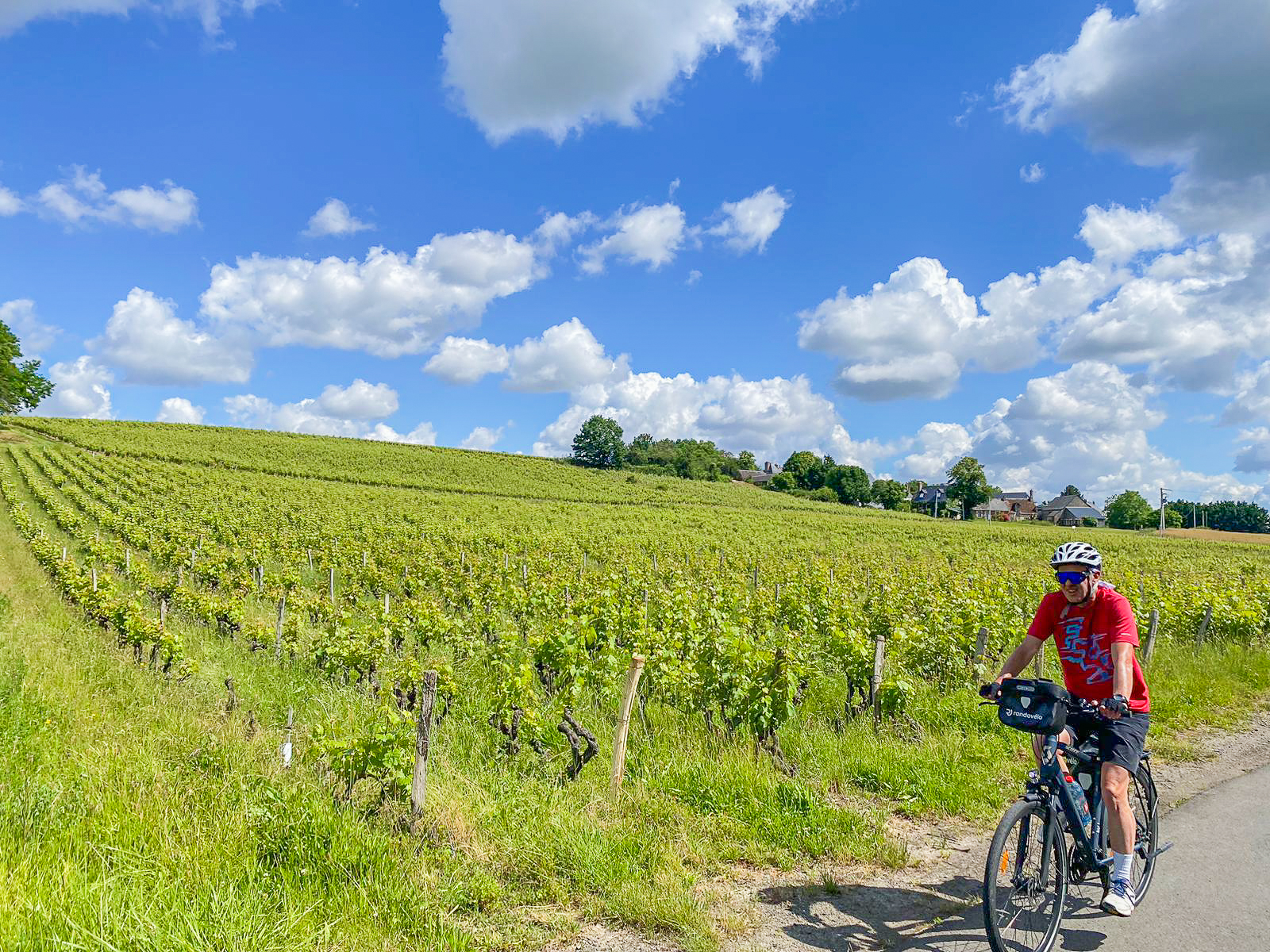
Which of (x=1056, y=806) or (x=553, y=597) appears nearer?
(x=1056, y=806)

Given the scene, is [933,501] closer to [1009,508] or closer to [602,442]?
[1009,508]

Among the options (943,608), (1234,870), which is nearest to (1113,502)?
(943,608)

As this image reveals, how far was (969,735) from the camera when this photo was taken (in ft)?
23.9

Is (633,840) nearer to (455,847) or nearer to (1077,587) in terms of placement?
(455,847)

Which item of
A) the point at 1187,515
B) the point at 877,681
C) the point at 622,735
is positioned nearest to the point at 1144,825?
the point at 877,681

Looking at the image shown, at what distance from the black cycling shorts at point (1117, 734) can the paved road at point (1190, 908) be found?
857 mm

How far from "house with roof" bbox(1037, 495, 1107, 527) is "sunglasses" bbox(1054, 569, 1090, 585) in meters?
110

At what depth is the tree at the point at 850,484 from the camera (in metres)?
116

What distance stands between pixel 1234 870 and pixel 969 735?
261 cm

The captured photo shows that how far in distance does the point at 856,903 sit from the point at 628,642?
5.85 m

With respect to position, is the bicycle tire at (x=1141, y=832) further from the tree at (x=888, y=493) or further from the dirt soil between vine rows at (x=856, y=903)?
the tree at (x=888, y=493)

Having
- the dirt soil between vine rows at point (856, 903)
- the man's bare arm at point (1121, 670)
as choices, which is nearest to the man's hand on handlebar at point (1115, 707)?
the man's bare arm at point (1121, 670)

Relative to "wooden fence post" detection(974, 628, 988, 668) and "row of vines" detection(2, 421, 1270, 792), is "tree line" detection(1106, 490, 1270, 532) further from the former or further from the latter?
"wooden fence post" detection(974, 628, 988, 668)

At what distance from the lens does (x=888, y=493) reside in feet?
391
